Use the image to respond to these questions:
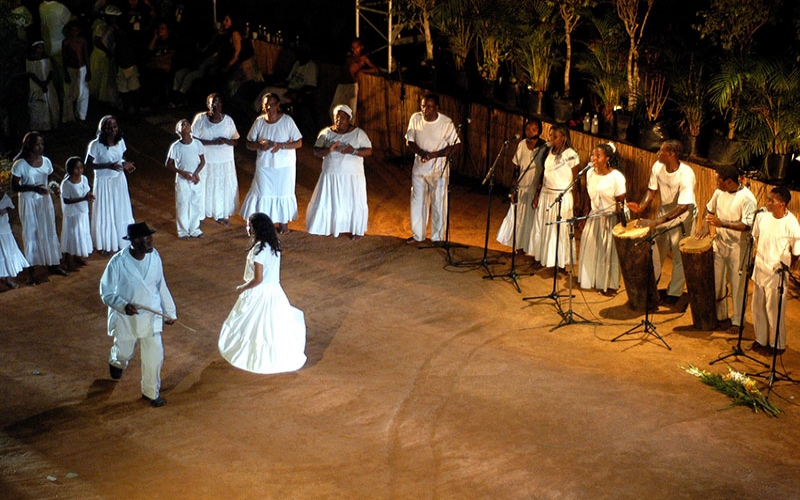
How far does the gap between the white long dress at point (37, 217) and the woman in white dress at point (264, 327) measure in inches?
145

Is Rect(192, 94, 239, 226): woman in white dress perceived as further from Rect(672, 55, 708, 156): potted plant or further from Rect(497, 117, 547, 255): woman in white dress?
Rect(672, 55, 708, 156): potted plant

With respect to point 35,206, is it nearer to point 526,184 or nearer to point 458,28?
point 526,184

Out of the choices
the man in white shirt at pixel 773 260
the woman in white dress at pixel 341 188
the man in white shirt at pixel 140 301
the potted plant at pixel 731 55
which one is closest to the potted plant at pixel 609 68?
the potted plant at pixel 731 55

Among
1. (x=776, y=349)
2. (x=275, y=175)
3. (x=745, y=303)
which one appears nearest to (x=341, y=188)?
(x=275, y=175)

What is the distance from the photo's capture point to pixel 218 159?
561 inches

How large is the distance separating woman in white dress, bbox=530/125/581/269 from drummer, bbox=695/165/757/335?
5.35 ft

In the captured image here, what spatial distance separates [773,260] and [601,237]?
2431mm

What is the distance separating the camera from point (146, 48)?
19688 mm

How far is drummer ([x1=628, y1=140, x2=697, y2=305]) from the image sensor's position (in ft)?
37.6

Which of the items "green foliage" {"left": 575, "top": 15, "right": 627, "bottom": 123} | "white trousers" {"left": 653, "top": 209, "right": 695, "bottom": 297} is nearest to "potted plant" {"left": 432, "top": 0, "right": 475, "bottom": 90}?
"green foliage" {"left": 575, "top": 15, "right": 627, "bottom": 123}

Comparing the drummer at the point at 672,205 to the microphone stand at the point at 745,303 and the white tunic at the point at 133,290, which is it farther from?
the white tunic at the point at 133,290

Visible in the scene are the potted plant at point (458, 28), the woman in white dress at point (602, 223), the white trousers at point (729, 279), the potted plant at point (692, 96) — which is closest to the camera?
the white trousers at point (729, 279)

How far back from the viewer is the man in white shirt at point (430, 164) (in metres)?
13.5

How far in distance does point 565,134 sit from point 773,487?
5355mm
